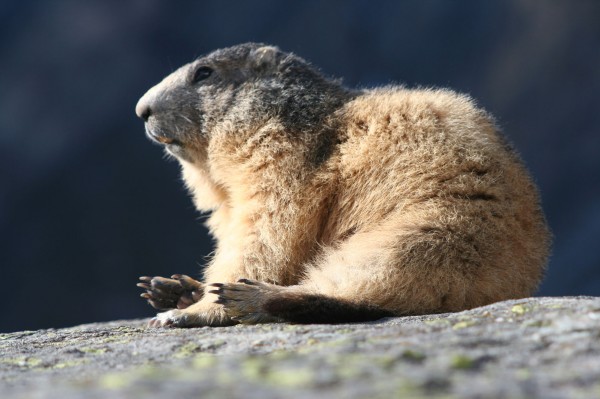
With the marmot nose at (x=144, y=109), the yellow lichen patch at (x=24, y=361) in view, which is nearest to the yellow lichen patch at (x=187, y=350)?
→ the yellow lichen patch at (x=24, y=361)

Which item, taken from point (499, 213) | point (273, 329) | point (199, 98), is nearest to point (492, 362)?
point (273, 329)

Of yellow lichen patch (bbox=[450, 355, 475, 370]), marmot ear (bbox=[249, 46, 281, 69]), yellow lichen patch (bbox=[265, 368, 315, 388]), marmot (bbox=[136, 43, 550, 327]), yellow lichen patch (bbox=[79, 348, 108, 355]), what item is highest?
marmot ear (bbox=[249, 46, 281, 69])

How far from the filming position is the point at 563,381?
254cm

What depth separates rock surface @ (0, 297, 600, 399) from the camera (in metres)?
2.42

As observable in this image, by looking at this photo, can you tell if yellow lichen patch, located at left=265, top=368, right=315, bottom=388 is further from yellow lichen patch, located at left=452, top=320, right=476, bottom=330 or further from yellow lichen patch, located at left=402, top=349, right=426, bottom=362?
yellow lichen patch, located at left=452, top=320, right=476, bottom=330

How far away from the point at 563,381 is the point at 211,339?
215 centimetres

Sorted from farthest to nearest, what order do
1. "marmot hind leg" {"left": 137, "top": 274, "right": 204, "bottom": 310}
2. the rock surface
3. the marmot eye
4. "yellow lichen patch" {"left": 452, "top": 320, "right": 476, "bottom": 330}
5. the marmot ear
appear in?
the marmot eye, the marmot ear, "marmot hind leg" {"left": 137, "top": 274, "right": 204, "bottom": 310}, "yellow lichen patch" {"left": 452, "top": 320, "right": 476, "bottom": 330}, the rock surface

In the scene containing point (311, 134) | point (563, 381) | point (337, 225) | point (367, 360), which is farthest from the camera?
point (311, 134)

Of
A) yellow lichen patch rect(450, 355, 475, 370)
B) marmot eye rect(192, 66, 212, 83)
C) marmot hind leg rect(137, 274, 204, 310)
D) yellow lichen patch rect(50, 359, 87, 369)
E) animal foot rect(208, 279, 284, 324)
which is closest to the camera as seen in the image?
yellow lichen patch rect(450, 355, 475, 370)

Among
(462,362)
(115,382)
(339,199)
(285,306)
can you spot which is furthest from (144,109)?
(462,362)

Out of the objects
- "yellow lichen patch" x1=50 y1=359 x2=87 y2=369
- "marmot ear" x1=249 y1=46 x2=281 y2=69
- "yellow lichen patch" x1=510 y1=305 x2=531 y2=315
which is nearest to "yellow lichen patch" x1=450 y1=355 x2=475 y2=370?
"yellow lichen patch" x1=510 y1=305 x2=531 y2=315

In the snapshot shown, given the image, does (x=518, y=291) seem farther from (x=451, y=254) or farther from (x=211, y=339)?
(x=211, y=339)

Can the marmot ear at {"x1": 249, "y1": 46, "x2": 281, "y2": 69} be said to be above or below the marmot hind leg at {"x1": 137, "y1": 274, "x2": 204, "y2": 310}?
above

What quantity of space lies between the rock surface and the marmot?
46 cm
